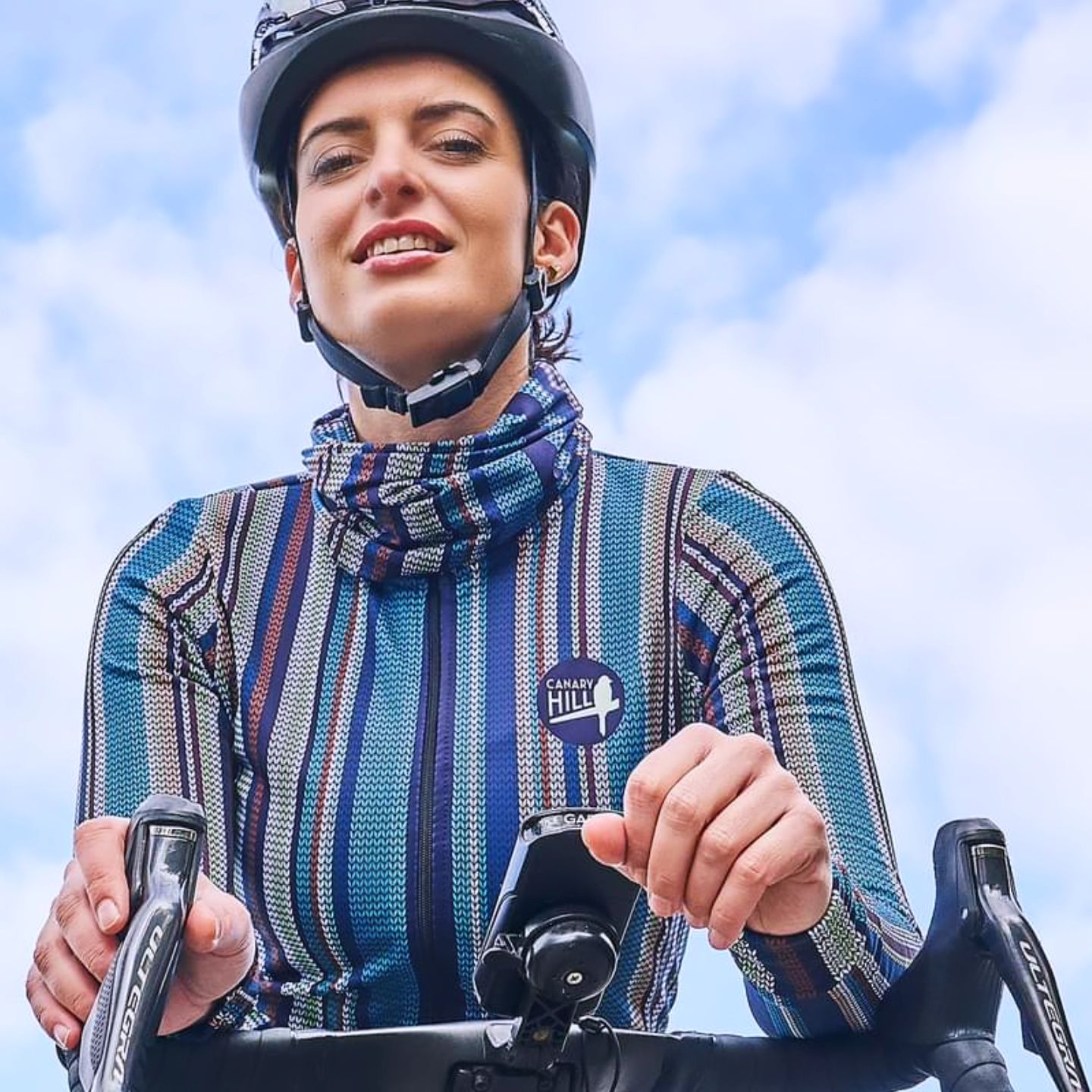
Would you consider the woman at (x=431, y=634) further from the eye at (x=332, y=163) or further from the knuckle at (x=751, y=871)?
the knuckle at (x=751, y=871)

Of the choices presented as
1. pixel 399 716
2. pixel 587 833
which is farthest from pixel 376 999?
pixel 587 833

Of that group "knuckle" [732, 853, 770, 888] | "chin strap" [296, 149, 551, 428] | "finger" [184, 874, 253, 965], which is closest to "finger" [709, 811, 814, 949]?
"knuckle" [732, 853, 770, 888]

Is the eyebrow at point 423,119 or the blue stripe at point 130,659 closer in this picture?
the blue stripe at point 130,659

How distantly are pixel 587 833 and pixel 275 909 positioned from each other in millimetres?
875

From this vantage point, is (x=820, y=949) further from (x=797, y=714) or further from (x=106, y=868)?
(x=106, y=868)

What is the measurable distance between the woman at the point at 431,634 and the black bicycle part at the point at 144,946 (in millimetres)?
75

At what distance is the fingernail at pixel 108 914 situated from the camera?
1816 millimetres

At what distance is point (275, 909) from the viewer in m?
2.46

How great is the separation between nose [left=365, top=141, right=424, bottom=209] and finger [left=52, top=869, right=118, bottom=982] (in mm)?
1292

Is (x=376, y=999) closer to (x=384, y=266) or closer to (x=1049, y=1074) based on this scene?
(x=1049, y=1074)

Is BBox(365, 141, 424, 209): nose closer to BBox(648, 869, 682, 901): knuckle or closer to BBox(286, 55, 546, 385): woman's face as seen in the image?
BBox(286, 55, 546, 385): woman's face

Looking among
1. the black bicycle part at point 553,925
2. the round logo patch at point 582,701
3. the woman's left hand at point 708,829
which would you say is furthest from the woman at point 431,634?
the black bicycle part at point 553,925

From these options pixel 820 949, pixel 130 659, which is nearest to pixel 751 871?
pixel 820 949

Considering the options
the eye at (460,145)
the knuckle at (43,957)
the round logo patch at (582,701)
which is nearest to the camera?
the knuckle at (43,957)
